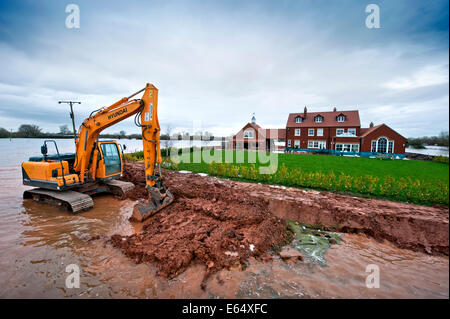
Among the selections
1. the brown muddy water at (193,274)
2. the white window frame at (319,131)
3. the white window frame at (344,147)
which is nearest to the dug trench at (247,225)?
the brown muddy water at (193,274)

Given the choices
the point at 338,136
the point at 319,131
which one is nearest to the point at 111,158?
the point at 319,131

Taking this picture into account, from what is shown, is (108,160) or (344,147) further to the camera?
(344,147)

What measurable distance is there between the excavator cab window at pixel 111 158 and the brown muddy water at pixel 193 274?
310 centimetres

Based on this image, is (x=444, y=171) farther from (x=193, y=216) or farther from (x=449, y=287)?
(x=193, y=216)

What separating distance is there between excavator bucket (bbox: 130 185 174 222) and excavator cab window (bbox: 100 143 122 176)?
3080 millimetres

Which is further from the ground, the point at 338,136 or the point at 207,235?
the point at 338,136

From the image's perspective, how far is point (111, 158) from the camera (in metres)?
8.26

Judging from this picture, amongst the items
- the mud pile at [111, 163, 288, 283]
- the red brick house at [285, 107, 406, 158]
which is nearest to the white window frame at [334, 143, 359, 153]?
the red brick house at [285, 107, 406, 158]

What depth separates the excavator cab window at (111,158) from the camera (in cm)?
797

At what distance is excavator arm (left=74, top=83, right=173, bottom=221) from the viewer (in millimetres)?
5828

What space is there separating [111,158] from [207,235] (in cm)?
615

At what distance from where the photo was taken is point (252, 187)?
9.30 metres

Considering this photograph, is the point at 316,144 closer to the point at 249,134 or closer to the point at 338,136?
the point at 338,136
